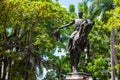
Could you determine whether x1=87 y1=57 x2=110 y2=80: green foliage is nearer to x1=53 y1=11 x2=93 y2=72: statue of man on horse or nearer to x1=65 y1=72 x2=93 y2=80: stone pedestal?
x1=53 y1=11 x2=93 y2=72: statue of man on horse

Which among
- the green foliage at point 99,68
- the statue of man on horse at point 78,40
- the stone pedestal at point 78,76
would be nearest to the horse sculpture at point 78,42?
the statue of man on horse at point 78,40

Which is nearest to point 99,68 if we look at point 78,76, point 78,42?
point 78,42

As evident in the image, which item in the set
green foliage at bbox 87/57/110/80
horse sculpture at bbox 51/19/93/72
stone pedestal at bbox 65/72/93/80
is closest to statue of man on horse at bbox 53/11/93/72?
horse sculpture at bbox 51/19/93/72

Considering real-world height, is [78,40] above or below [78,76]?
above

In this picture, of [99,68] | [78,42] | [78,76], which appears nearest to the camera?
[78,76]

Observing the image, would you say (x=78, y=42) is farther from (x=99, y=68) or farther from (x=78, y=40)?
(x=99, y=68)

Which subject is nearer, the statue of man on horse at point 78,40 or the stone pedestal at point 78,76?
the stone pedestal at point 78,76

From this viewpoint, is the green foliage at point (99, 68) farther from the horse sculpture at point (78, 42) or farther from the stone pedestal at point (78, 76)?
the stone pedestal at point (78, 76)

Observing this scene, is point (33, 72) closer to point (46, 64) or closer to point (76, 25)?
point (46, 64)

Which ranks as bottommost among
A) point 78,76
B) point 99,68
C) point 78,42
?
point 78,76

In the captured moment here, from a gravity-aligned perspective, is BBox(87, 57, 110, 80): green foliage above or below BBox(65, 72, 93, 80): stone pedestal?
above

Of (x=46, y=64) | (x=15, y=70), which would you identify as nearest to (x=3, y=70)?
(x=15, y=70)

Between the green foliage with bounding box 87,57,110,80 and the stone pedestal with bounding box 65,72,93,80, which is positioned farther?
the green foliage with bounding box 87,57,110,80

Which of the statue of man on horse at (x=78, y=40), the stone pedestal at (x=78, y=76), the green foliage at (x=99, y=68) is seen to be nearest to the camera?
the stone pedestal at (x=78, y=76)
